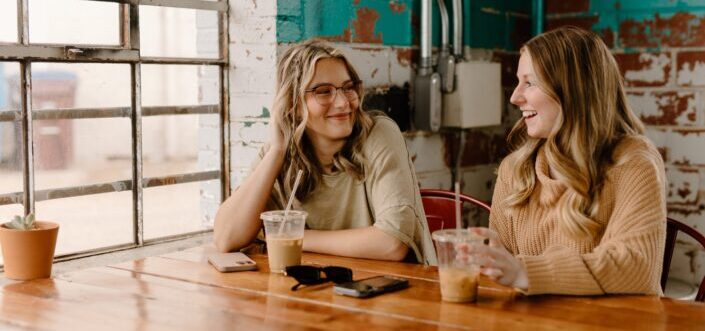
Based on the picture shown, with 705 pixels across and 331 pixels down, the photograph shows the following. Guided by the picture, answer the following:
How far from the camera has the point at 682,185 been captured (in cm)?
345

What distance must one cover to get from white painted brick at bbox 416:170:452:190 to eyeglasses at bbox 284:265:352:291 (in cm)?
149

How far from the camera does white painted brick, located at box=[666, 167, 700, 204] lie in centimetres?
341

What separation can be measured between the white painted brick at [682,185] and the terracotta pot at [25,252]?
2.50 metres

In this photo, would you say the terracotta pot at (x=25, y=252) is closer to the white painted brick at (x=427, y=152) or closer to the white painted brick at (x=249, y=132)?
the white painted brick at (x=249, y=132)

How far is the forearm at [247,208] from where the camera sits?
7.44ft

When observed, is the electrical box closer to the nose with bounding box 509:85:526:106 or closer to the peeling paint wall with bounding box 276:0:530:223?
the peeling paint wall with bounding box 276:0:530:223

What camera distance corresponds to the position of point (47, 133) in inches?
93.6

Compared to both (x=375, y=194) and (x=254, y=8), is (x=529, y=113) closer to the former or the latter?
(x=375, y=194)

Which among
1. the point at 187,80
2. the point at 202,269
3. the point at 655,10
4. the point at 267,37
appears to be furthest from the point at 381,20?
the point at 202,269

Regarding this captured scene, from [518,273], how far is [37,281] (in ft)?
3.46

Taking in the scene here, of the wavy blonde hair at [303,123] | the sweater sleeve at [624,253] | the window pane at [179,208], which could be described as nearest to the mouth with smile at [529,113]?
the sweater sleeve at [624,253]

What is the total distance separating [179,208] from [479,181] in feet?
4.75

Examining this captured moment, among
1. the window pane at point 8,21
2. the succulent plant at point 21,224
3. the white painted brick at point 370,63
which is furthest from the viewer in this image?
the white painted brick at point 370,63

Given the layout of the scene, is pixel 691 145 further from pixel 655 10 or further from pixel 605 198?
pixel 605 198
